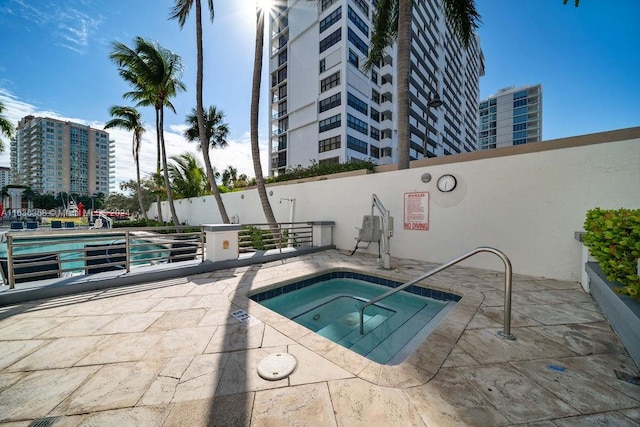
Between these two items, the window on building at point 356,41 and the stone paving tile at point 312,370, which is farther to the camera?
the window on building at point 356,41

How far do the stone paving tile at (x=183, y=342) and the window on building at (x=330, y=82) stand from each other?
2492 cm

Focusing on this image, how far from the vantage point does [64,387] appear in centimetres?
162

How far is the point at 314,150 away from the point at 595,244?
2349 centimetres

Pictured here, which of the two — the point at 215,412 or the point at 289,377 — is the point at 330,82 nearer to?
the point at 289,377

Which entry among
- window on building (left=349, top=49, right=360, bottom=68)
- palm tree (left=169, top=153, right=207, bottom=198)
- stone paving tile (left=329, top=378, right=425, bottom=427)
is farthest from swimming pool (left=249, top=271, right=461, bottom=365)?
window on building (left=349, top=49, right=360, bottom=68)

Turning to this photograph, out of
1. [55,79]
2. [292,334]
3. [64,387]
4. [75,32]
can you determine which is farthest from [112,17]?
[292,334]

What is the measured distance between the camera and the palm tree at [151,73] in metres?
11.3

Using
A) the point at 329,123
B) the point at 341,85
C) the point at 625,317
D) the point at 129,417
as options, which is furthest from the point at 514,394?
the point at 341,85

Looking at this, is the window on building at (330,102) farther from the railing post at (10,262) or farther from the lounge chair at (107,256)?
the railing post at (10,262)

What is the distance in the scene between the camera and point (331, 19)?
2344 cm

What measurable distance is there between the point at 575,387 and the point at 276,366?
219cm

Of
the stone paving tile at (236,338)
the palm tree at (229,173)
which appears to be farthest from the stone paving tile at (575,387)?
the palm tree at (229,173)

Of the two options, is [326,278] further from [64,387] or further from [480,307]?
[64,387]

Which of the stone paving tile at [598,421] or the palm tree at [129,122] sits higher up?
the palm tree at [129,122]
